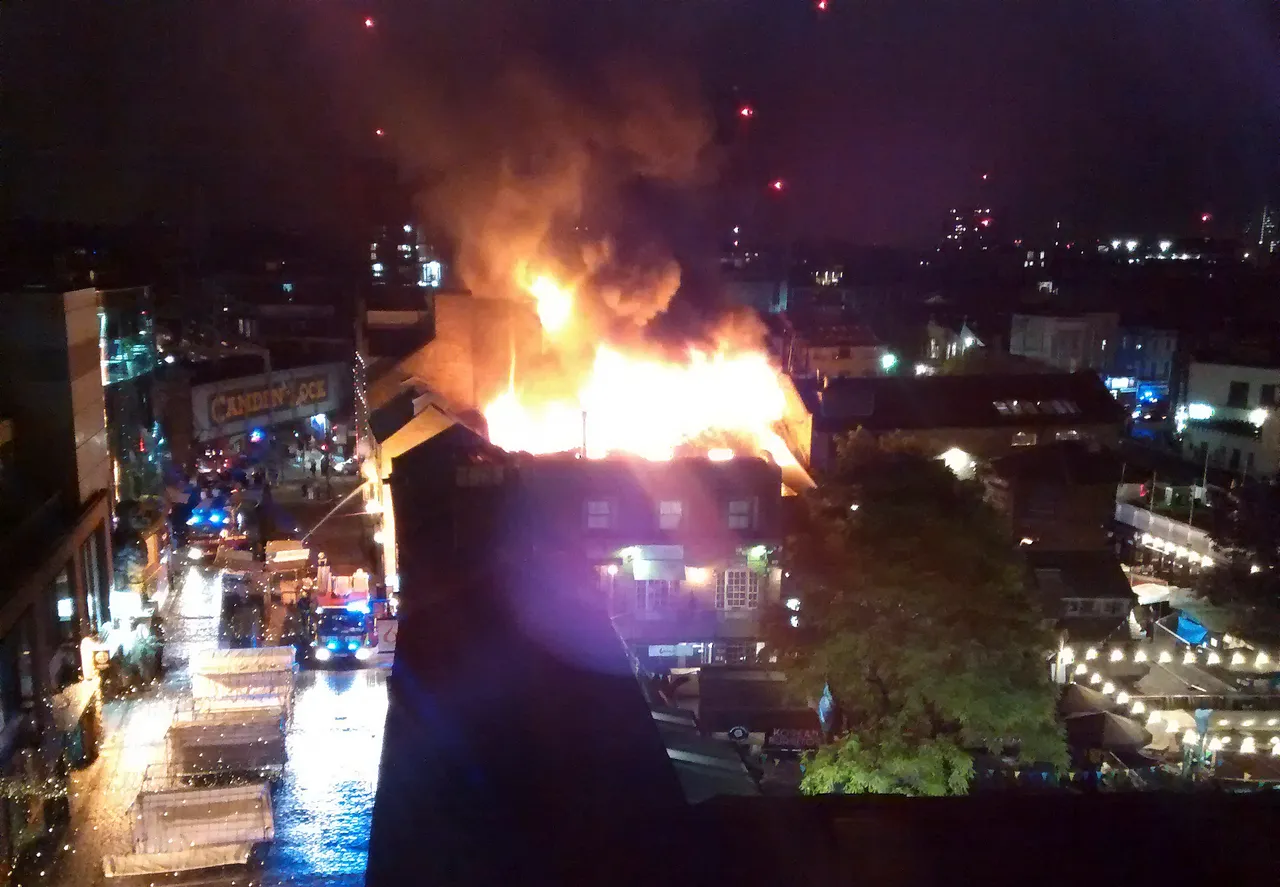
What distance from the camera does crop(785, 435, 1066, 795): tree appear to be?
1049 centimetres

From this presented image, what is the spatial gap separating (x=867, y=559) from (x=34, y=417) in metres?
11.7

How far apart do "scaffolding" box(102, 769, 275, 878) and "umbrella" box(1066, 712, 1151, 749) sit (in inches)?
439

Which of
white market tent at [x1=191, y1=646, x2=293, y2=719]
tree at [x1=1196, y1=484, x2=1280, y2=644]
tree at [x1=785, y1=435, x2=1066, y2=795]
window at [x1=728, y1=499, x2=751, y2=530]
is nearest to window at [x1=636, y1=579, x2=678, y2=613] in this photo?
window at [x1=728, y1=499, x2=751, y2=530]

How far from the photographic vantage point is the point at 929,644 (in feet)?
36.5

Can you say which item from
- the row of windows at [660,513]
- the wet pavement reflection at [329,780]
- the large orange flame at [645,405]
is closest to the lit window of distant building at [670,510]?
the row of windows at [660,513]

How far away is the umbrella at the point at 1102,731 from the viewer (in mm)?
13383

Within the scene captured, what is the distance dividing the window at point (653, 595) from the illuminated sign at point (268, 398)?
12.7 metres

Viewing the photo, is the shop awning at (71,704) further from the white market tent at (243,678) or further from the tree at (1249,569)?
the tree at (1249,569)

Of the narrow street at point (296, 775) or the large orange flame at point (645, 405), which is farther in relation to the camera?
the large orange flame at point (645, 405)

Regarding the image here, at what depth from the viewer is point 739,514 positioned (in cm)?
1717

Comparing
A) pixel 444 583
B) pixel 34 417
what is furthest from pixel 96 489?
pixel 444 583

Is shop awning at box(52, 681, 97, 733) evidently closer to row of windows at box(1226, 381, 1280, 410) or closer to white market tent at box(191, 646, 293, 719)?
white market tent at box(191, 646, 293, 719)

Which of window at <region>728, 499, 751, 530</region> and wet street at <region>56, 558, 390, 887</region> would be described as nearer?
wet street at <region>56, 558, 390, 887</region>

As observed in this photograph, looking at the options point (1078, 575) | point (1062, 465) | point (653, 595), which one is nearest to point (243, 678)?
point (653, 595)
